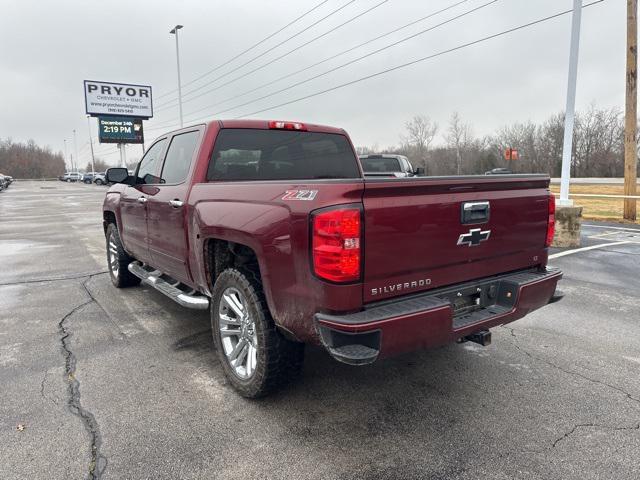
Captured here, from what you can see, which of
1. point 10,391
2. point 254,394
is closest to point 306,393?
point 254,394

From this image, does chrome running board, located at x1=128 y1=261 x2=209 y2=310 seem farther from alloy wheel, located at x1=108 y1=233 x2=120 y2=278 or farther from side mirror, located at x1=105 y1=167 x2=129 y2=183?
side mirror, located at x1=105 y1=167 x2=129 y2=183

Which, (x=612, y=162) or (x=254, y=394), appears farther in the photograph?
(x=612, y=162)

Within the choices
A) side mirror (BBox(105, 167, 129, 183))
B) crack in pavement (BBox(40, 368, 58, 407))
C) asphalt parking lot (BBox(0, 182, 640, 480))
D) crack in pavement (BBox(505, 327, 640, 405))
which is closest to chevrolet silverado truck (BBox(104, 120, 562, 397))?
asphalt parking lot (BBox(0, 182, 640, 480))

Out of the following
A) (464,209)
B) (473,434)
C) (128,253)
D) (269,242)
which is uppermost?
(464,209)

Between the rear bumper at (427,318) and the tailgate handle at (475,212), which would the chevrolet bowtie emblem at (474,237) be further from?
the rear bumper at (427,318)

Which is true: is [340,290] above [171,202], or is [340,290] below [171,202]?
below

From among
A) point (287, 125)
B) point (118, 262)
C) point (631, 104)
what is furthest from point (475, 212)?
point (631, 104)

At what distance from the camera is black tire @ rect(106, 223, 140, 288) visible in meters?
6.15

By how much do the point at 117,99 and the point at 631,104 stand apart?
38219 millimetres

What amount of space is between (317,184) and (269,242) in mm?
492

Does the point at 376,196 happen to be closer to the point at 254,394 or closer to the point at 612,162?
the point at 254,394

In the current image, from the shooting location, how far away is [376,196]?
2.47m

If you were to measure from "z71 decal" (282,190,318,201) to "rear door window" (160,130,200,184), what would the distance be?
5.46ft

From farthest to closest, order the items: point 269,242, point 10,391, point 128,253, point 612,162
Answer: point 612,162 → point 128,253 → point 10,391 → point 269,242
